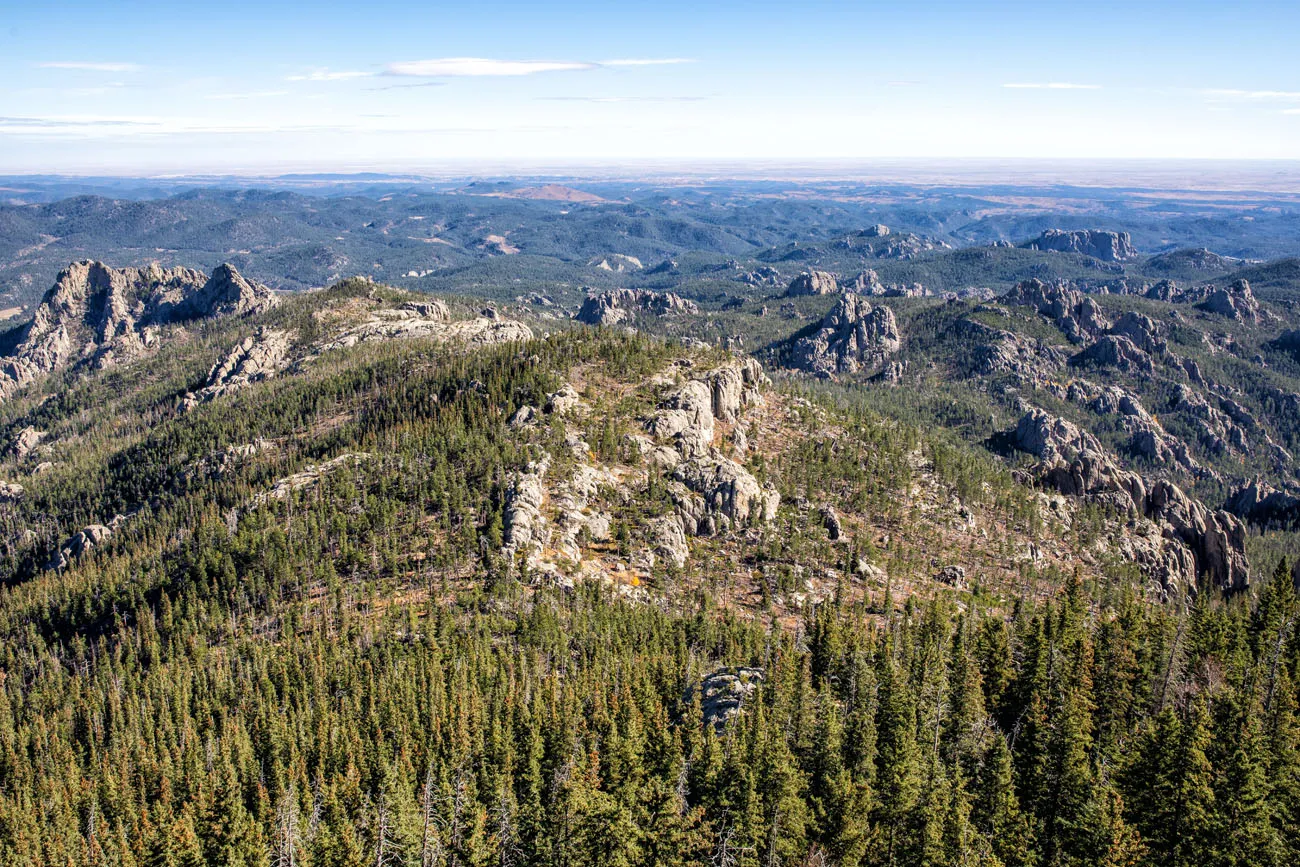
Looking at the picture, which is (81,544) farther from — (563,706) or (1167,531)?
(1167,531)

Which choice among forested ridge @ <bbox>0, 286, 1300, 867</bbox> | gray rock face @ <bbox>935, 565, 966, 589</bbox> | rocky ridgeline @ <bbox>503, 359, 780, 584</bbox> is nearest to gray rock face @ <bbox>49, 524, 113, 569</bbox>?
forested ridge @ <bbox>0, 286, 1300, 867</bbox>

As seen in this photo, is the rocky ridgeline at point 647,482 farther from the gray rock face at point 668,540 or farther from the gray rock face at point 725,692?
the gray rock face at point 725,692

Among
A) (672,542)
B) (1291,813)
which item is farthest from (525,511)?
(1291,813)

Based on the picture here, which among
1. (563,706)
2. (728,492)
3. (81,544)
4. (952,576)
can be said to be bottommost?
(952,576)

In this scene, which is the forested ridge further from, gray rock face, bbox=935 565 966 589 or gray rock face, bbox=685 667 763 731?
gray rock face, bbox=935 565 966 589

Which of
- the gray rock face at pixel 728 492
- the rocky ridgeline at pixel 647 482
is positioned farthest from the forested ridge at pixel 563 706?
the gray rock face at pixel 728 492


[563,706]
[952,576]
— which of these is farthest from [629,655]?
[952,576]
